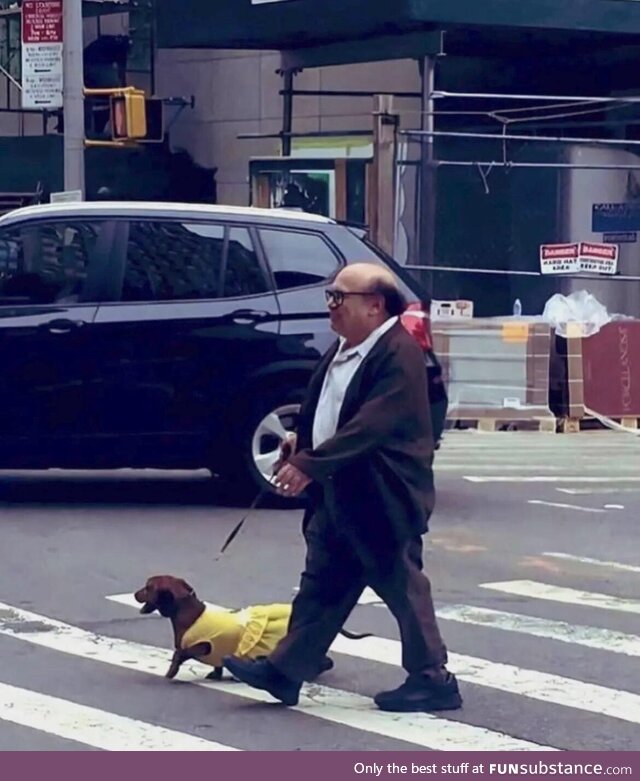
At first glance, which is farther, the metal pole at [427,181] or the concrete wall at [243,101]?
the concrete wall at [243,101]

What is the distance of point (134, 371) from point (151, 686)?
439cm

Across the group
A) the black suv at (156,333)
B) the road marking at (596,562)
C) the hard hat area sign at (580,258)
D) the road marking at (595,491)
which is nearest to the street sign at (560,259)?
the hard hat area sign at (580,258)

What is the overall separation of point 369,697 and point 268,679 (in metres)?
0.46

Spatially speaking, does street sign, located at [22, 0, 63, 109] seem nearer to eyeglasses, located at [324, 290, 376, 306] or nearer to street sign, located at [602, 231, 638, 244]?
street sign, located at [602, 231, 638, 244]

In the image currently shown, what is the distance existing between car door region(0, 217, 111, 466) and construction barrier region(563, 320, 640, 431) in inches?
272

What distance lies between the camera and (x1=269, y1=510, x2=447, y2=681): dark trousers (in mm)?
6836

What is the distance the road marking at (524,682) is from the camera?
23.3 feet

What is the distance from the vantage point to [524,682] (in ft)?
→ 24.6

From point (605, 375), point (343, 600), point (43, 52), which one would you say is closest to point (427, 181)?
point (605, 375)

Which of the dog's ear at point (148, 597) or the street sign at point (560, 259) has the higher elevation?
Result: the street sign at point (560, 259)

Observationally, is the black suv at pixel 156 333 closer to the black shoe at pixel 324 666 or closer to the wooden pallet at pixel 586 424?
the black shoe at pixel 324 666

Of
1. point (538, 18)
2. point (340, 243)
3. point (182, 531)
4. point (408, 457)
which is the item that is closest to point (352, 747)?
point (408, 457)

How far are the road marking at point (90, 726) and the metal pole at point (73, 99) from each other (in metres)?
12.1

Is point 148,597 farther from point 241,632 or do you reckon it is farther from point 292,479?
point 292,479
